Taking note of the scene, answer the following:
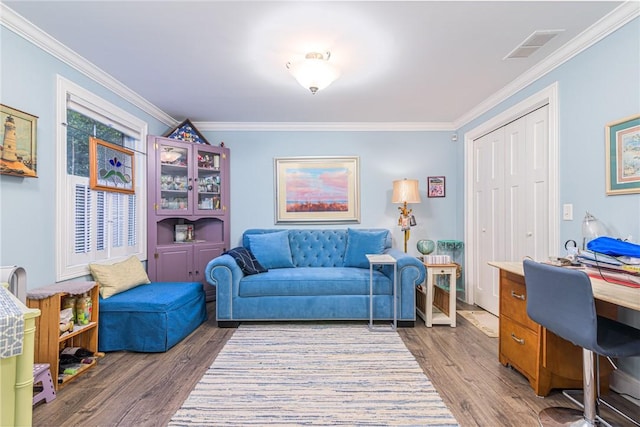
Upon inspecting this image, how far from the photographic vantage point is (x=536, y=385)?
6.14 feet

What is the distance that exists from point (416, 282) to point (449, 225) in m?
1.49

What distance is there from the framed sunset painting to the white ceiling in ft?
3.16

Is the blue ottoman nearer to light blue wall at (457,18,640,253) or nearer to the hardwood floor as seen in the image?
the hardwood floor

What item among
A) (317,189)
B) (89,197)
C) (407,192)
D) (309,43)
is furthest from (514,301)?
(89,197)

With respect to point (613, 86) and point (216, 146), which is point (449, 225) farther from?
point (216, 146)

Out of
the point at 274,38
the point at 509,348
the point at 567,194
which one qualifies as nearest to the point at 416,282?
the point at 509,348

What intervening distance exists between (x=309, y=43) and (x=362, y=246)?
2.22 metres

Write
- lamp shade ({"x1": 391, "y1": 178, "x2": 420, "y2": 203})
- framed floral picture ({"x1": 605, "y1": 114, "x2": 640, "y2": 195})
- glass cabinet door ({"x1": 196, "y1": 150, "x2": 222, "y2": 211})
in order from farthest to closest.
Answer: glass cabinet door ({"x1": 196, "y1": 150, "x2": 222, "y2": 211}), lamp shade ({"x1": 391, "y1": 178, "x2": 420, "y2": 203}), framed floral picture ({"x1": 605, "y1": 114, "x2": 640, "y2": 195})


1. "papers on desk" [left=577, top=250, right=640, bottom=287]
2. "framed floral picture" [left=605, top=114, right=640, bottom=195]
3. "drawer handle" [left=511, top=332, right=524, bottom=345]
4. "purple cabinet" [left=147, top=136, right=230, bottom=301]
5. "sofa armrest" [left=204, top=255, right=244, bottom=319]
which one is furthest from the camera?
"purple cabinet" [left=147, top=136, right=230, bottom=301]

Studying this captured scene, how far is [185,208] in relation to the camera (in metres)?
3.66

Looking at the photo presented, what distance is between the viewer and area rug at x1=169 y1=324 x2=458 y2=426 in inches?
65.9

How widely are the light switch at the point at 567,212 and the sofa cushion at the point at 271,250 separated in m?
2.64

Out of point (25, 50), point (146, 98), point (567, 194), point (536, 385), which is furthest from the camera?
point (146, 98)

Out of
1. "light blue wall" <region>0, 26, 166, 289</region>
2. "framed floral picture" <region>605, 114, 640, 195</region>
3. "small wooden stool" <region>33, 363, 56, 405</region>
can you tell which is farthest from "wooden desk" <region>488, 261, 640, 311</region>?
"light blue wall" <region>0, 26, 166, 289</region>
